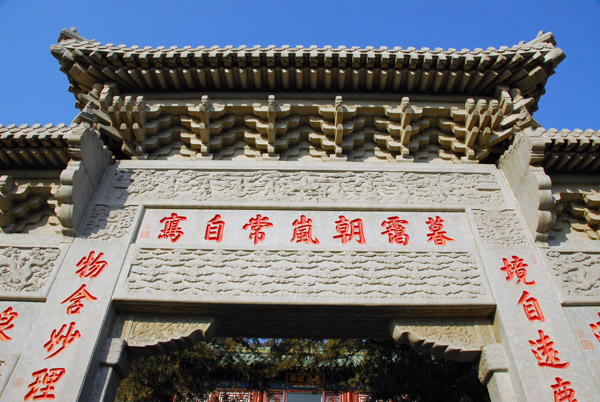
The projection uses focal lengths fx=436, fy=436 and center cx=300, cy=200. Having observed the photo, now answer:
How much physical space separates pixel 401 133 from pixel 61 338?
12.9 ft

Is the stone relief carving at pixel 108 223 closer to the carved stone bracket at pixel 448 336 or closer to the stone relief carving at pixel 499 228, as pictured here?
the carved stone bracket at pixel 448 336

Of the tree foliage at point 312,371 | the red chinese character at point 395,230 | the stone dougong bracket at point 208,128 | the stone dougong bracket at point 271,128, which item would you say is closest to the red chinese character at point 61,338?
the stone dougong bracket at point 208,128

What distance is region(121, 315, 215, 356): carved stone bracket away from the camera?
3.72 metres

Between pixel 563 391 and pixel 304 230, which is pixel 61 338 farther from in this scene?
pixel 563 391

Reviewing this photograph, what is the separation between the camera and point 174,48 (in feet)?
16.4

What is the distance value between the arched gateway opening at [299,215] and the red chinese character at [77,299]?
18 millimetres

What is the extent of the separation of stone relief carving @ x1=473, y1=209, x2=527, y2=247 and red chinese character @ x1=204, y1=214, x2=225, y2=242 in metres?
2.55

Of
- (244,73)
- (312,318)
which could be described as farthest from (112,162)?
(312,318)

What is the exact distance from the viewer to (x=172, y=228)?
171 inches

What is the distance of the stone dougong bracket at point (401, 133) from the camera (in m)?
4.99

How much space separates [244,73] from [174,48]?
844 mm

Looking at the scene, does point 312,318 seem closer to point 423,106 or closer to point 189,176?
point 189,176

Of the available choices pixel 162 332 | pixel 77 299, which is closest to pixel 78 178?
pixel 77 299

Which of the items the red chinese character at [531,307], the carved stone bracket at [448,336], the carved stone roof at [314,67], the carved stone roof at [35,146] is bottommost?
the carved stone bracket at [448,336]
